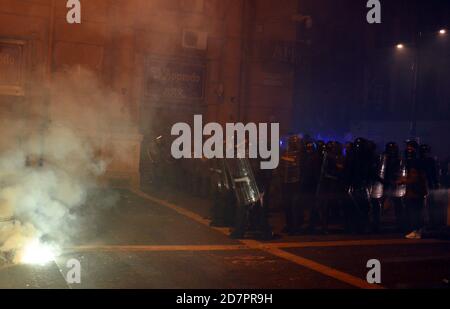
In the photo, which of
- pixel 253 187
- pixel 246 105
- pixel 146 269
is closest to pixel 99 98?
pixel 246 105

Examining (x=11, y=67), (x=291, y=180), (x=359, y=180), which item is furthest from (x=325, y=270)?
(x=11, y=67)

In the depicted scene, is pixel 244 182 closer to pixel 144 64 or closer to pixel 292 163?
pixel 292 163

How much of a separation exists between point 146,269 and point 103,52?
26.2 ft

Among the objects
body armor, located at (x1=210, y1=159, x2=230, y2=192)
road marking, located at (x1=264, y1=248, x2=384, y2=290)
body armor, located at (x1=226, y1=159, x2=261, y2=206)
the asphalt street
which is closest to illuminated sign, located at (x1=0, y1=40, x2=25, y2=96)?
the asphalt street

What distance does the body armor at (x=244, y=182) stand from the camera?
7.20 meters

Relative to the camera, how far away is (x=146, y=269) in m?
5.24

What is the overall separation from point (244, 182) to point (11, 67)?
706 cm

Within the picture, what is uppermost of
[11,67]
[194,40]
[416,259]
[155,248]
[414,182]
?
[194,40]

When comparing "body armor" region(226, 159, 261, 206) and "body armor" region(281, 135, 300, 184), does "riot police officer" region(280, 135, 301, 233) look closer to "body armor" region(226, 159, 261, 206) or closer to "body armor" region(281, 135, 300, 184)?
"body armor" region(281, 135, 300, 184)

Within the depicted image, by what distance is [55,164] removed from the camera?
347 inches

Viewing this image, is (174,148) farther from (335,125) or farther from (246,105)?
(335,125)

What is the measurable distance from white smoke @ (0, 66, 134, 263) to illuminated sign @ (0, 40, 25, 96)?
77cm

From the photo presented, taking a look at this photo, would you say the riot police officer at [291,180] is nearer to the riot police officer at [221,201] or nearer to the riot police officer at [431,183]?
the riot police officer at [221,201]

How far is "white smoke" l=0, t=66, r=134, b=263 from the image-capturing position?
18.9 feet
